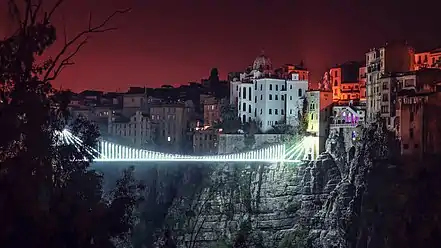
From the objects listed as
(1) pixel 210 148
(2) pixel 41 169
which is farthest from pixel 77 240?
(1) pixel 210 148

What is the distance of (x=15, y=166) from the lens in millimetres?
6531

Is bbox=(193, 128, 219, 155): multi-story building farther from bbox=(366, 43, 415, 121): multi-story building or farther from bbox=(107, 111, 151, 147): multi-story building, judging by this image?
bbox=(366, 43, 415, 121): multi-story building

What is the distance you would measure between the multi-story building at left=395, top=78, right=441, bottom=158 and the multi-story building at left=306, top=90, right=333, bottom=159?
18.2ft

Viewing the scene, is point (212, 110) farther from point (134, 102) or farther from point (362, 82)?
point (362, 82)

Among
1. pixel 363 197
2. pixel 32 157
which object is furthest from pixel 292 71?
pixel 32 157

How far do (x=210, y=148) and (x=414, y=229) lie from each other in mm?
15834

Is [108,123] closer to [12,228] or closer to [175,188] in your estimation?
[175,188]

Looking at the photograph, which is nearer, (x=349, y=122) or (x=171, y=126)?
(x=349, y=122)

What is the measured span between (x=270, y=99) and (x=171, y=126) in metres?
6.63

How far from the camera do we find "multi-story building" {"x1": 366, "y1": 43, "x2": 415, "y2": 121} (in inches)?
1068

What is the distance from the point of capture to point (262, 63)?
117 ft

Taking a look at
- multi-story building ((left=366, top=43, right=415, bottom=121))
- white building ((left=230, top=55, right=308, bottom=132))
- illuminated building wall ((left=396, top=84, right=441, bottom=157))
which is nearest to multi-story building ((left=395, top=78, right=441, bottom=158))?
illuminated building wall ((left=396, top=84, right=441, bottom=157))

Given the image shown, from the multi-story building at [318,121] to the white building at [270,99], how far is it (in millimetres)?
1603

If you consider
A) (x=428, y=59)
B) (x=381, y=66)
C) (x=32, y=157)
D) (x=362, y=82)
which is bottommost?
(x=32, y=157)
